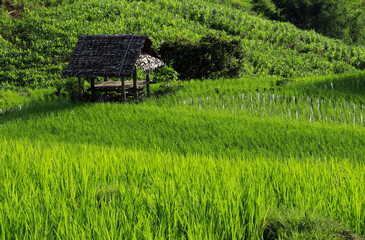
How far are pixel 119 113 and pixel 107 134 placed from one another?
1.61m

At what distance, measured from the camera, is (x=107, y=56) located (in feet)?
39.5

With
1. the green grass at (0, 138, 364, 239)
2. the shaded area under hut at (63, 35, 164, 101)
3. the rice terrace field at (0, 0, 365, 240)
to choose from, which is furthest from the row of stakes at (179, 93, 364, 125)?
the green grass at (0, 138, 364, 239)

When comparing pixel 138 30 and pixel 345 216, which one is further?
pixel 138 30

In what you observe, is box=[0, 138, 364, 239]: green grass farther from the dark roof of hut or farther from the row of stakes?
the dark roof of hut

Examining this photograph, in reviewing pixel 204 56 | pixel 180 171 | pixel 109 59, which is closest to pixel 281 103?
pixel 109 59

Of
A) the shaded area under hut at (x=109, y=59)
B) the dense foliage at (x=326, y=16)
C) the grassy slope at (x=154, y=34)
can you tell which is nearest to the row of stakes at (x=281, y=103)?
the shaded area under hut at (x=109, y=59)

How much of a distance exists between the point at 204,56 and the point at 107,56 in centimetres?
645

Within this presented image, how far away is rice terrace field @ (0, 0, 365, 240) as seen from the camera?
281cm

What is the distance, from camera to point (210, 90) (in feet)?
44.4

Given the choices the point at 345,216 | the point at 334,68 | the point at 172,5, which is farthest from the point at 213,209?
the point at 172,5

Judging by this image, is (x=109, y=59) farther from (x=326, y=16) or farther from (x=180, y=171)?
(x=326, y=16)

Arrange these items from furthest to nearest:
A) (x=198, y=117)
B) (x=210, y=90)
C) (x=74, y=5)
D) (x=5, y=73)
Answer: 1. (x=74, y=5)
2. (x=5, y=73)
3. (x=210, y=90)
4. (x=198, y=117)

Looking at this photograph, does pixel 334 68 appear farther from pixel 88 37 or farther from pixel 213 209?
pixel 213 209

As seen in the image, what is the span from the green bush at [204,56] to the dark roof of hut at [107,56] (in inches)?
175
